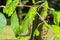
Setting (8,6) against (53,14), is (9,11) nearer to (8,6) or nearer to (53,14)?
(8,6)

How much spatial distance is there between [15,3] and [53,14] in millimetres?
211

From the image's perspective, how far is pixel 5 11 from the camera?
127 cm

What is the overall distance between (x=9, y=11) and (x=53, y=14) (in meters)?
0.22

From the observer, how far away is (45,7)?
1.25m

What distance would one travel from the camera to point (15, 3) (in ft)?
3.92

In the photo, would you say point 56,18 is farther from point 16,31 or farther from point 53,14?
point 16,31

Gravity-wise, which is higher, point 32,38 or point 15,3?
point 15,3

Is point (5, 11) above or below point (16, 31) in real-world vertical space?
above

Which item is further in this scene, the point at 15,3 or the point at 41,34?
the point at 41,34

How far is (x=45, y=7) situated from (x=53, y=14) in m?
0.07

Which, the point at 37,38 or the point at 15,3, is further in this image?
the point at 37,38

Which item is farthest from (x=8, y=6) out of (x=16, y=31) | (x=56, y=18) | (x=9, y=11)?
(x=56, y=18)

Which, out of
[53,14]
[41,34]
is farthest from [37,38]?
[53,14]

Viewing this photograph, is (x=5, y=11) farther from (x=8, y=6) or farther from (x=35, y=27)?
(x=35, y=27)
